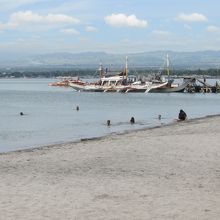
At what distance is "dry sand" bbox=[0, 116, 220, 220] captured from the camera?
424 inches

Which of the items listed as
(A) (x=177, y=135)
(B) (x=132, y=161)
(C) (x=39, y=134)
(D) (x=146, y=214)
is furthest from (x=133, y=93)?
(D) (x=146, y=214)

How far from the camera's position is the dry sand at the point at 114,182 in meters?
10.8

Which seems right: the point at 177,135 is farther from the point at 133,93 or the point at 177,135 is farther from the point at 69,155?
the point at 133,93

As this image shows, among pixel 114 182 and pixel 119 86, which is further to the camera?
pixel 119 86

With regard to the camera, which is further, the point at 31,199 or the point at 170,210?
the point at 31,199

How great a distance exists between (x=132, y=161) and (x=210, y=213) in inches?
279

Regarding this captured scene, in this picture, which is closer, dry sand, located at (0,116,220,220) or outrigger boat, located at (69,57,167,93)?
dry sand, located at (0,116,220,220)

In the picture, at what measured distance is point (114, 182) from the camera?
45.3 feet

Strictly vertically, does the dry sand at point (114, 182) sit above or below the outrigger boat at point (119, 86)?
above

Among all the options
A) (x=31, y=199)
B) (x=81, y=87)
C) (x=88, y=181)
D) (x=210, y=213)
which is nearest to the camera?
(x=210, y=213)

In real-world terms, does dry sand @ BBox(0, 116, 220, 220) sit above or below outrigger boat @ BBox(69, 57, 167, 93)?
above

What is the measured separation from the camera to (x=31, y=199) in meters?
11.9

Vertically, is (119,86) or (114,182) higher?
(114,182)

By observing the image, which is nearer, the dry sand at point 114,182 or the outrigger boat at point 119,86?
the dry sand at point 114,182
